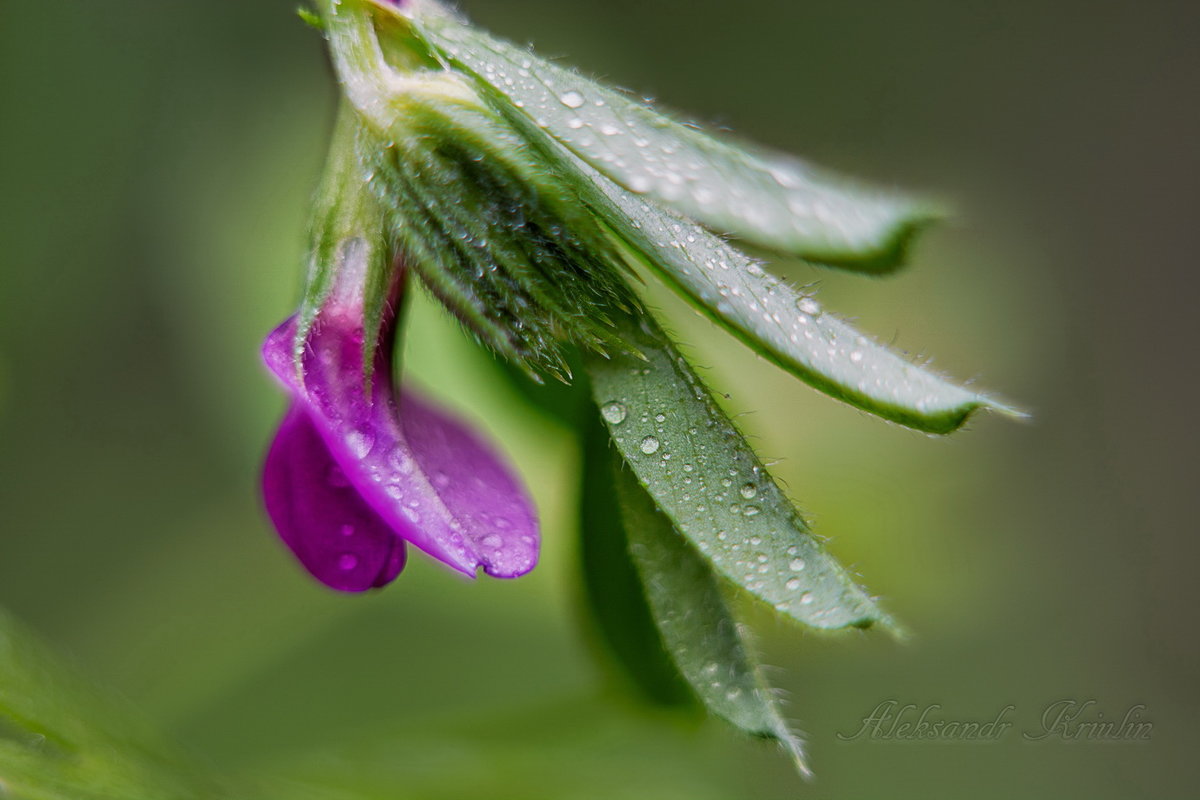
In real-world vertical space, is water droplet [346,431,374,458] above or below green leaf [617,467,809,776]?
above

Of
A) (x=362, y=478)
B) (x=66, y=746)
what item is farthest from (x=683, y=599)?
(x=66, y=746)

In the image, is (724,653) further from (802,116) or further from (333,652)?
(802,116)

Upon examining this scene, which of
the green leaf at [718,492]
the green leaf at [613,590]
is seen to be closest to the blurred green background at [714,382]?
the green leaf at [613,590]

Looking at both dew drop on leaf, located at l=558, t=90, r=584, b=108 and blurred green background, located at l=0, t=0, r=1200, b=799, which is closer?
dew drop on leaf, located at l=558, t=90, r=584, b=108

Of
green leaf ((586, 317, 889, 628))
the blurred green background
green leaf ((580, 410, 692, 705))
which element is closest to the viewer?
green leaf ((586, 317, 889, 628))

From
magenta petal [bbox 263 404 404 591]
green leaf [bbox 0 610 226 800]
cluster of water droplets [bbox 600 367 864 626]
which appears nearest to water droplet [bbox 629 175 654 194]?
cluster of water droplets [bbox 600 367 864 626]

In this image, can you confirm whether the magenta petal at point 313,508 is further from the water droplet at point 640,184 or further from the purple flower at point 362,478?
the water droplet at point 640,184

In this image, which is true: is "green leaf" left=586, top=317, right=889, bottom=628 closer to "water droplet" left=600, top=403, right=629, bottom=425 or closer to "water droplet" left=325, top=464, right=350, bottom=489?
"water droplet" left=600, top=403, right=629, bottom=425
